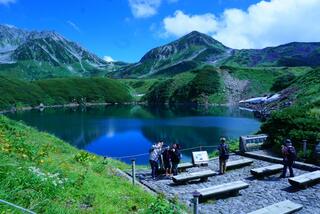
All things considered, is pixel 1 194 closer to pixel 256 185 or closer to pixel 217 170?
pixel 256 185

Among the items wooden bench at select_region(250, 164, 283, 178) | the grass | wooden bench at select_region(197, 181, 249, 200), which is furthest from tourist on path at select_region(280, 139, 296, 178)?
the grass

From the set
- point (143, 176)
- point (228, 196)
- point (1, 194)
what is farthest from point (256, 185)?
point (1, 194)

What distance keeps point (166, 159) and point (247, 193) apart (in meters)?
6.17

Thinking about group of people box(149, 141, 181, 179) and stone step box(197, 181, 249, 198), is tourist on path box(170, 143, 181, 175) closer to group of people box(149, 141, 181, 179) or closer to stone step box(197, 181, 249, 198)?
group of people box(149, 141, 181, 179)

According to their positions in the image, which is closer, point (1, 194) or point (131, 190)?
point (1, 194)

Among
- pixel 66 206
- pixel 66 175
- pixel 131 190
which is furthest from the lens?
pixel 131 190

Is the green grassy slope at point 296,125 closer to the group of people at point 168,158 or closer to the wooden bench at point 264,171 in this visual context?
the group of people at point 168,158

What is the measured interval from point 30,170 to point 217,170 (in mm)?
15703

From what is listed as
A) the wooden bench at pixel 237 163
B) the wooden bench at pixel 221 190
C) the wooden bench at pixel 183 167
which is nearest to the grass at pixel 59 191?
the wooden bench at pixel 221 190

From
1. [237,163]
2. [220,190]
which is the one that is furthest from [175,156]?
[220,190]

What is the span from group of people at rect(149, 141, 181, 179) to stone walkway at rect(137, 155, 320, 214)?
34.0 inches

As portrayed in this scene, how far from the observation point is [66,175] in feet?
48.2

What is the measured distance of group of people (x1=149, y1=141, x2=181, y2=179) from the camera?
23.5 metres

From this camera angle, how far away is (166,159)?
78.1 ft
